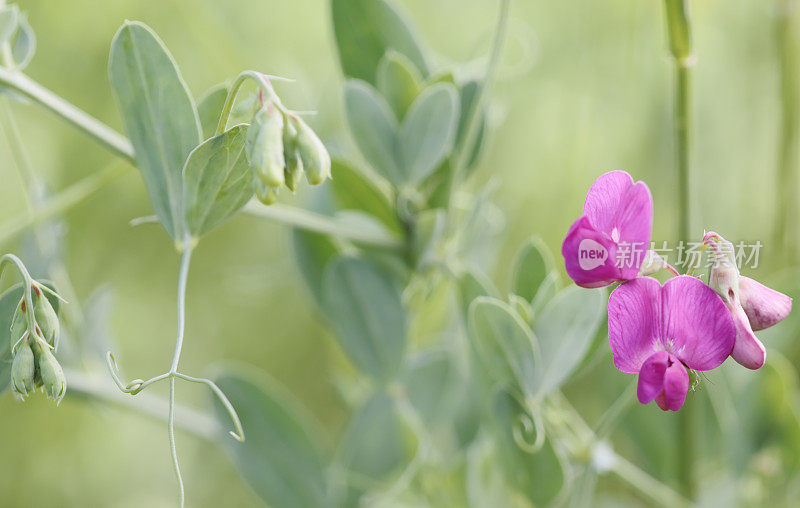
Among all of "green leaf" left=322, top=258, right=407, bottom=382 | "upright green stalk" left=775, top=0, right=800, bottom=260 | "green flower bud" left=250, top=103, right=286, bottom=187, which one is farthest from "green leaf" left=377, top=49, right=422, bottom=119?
"upright green stalk" left=775, top=0, right=800, bottom=260

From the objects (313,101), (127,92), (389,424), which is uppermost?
(127,92)

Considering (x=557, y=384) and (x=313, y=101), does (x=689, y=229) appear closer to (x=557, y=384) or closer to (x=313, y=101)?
(x=557, y=384)

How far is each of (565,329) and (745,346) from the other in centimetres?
16

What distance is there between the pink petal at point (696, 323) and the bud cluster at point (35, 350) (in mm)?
307

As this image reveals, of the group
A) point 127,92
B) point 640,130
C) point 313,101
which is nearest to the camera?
point 127,92

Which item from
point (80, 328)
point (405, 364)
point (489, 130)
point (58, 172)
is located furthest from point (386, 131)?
point (58, 172)

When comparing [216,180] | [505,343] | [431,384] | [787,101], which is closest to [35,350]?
[216,180]

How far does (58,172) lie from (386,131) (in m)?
0.69

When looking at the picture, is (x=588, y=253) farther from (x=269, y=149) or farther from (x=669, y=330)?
(x=269, y=149)

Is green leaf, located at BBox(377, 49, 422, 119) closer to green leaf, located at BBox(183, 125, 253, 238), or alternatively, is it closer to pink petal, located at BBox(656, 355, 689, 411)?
green leaf, located at BBox(183, 125, 253, 238)

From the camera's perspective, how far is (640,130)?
4.04 ft

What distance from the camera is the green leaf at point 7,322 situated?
486 mm

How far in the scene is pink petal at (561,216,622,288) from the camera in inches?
16.3

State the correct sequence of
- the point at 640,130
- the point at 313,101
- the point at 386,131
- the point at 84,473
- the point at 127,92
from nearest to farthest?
the point at 127,92 → the point at 386,131 → the point at 313,101 → the point at 84,473 → the point at 640,130
